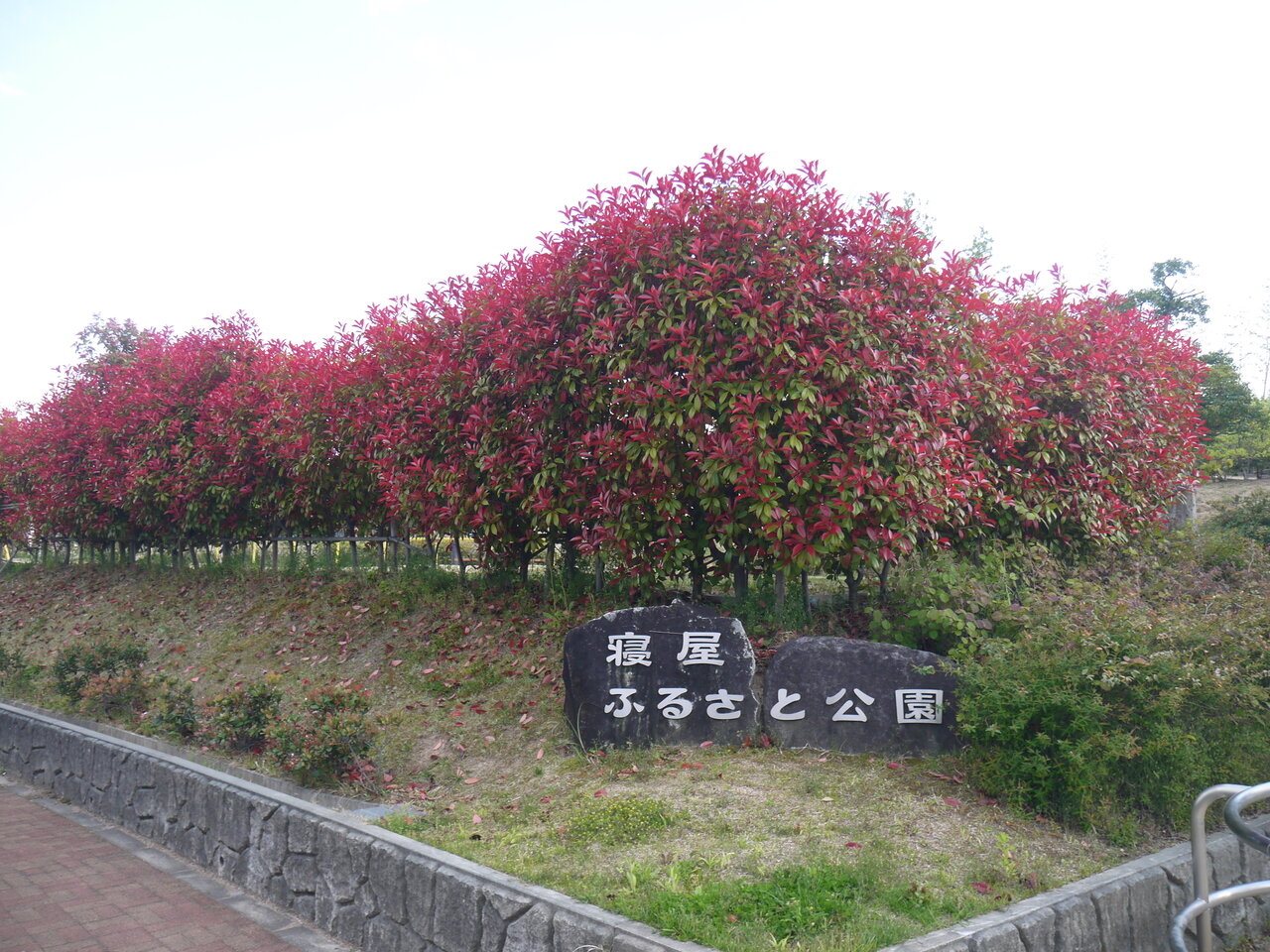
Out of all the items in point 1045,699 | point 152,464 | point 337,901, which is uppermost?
point 152,464

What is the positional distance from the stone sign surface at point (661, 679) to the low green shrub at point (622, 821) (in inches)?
41.4

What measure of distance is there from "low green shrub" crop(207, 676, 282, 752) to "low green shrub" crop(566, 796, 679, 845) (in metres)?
3.25

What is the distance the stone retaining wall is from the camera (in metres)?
3.78

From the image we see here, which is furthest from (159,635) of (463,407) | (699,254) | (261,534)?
(699,254)

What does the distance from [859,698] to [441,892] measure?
2.89 metres

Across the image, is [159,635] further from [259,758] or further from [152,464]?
[259,758]

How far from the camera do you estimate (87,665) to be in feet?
30.7

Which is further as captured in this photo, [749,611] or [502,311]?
[502,311]

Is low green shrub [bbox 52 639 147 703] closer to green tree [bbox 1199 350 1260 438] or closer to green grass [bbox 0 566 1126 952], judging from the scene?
green grass [bbox 0 566 1126 952]

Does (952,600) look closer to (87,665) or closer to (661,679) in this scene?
(661,679)

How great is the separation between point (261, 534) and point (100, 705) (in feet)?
16.4

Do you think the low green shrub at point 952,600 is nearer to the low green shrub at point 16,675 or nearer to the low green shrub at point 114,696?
the low green shrub at point 114,696

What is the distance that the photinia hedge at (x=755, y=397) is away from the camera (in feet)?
21.1

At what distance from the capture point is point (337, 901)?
195 inches
